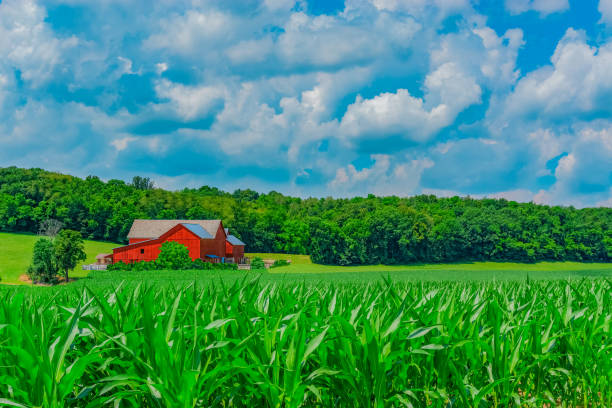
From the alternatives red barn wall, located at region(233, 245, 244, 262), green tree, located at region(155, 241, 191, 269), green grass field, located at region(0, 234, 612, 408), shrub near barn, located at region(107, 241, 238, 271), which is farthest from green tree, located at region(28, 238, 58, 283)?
green grass field, located at region(0, 234, 612, 408)

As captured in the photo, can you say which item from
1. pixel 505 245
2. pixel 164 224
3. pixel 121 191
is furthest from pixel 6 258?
pixel 505 245

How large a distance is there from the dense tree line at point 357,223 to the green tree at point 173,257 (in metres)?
26.6

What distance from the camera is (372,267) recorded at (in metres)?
71.8

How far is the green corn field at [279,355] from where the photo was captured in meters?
2.53

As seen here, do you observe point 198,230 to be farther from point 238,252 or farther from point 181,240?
point 238,252

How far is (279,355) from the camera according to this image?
2.80 m

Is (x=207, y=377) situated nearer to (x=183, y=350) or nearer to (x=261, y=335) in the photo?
(x=183, y=350)

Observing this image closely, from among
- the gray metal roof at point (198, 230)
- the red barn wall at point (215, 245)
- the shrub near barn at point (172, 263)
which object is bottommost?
the shrub near barn at point (172, 263)

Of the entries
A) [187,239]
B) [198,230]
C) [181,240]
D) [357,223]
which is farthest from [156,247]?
[357,223]

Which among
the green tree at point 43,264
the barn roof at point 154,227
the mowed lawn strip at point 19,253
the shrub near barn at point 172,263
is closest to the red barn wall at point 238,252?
the barn roof at point 154,227

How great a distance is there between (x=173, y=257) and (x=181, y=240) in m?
4.15

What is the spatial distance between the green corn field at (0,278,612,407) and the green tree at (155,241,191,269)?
167 feet

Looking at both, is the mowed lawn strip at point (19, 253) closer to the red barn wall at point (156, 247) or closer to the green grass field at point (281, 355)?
the red barn wall at point (156, 247)

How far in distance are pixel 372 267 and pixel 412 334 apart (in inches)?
2763
